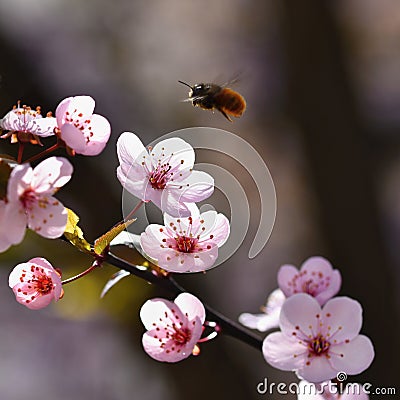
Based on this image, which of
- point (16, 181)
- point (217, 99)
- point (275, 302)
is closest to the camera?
point (16, 181)

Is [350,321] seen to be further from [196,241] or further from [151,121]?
[151,121]

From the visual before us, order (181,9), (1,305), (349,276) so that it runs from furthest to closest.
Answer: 1. (181,9)
2. (1,305)
3. (349,276)

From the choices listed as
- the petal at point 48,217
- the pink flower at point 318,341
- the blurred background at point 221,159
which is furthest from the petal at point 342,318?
the blurred background at point 221,159

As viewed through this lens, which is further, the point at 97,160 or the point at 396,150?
the point at 396,150

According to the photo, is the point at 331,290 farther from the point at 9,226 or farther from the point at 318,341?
the point at 9,226

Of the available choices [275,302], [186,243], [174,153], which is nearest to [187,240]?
[186,243]

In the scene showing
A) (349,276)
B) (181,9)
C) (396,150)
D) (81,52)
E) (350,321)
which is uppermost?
(181,9)

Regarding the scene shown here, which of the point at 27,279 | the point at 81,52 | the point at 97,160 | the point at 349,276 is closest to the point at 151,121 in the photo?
the point at 81,52
